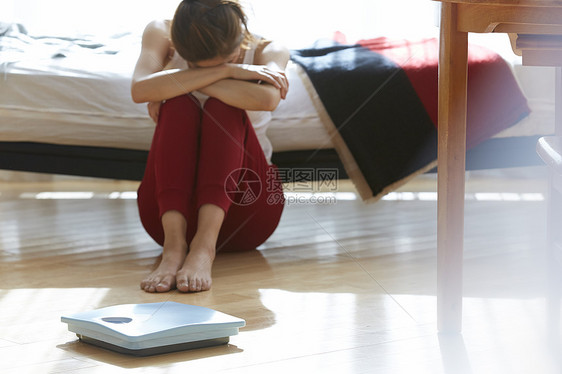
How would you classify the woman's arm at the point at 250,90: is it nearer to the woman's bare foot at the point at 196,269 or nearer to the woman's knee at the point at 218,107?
the woman's knee at the point at 218,107

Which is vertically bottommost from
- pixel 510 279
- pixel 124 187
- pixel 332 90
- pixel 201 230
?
pixel 124 187

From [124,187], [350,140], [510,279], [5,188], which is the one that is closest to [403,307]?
[510,279]

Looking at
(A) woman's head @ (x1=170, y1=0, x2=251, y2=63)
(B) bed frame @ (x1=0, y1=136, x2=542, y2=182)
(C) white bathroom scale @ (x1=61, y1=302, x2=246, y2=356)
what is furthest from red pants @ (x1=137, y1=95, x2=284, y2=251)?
(C) white bathroom scale @ (x1=61, y1=302, x2=246, y2=356)

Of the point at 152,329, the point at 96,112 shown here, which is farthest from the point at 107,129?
the point at 152,329

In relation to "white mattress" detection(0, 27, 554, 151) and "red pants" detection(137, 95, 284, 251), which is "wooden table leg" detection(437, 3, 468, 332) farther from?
"white mattress" detection(0, 27, 554, 151)

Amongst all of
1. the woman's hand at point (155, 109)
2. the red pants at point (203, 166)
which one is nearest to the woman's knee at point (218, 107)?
the red pants at point (203, 166)

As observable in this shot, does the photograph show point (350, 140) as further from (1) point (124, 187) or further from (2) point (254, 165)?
(1) point (124, 187)

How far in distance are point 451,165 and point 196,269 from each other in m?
0.55

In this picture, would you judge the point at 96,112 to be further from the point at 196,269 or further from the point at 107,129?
the point at 196,269

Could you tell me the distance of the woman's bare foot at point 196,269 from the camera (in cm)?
135

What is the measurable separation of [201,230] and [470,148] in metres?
0.77

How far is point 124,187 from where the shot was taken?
2873 mm

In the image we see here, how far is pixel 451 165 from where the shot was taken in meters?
1.05

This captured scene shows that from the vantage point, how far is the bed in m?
1.88
